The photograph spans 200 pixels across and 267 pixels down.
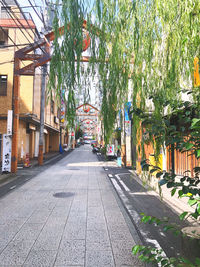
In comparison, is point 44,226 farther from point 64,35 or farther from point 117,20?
point 117,20

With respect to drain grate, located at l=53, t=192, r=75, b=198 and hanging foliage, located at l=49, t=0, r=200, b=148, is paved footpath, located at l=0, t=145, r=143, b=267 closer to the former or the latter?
drain grate, located at l=53, t=192, r=75, b=198

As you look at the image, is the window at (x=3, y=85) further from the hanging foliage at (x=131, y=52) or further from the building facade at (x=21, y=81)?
the hanging foliage at (x=131, y=52)

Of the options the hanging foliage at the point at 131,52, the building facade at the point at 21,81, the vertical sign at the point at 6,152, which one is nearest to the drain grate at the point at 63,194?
the vertical sign at the point at 6,152

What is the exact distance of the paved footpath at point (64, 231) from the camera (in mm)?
3293

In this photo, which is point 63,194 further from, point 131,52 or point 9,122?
point 131,52

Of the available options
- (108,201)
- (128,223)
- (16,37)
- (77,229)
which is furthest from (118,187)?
(16,37)

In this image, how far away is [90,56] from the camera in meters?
2.72

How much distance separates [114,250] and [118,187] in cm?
560

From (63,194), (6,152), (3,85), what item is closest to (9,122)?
(6,152)

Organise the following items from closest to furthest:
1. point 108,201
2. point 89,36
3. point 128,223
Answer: point 89,36 < point 128,223 < point 108,201

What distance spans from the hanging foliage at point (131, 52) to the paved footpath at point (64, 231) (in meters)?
2.10

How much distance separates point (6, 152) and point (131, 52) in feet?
34.6

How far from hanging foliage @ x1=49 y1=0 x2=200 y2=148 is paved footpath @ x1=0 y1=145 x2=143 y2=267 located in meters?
2.10

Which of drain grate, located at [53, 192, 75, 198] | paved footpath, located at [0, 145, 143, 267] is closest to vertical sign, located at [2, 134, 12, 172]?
paved footpath, located at [0, 145, 143, 267]
